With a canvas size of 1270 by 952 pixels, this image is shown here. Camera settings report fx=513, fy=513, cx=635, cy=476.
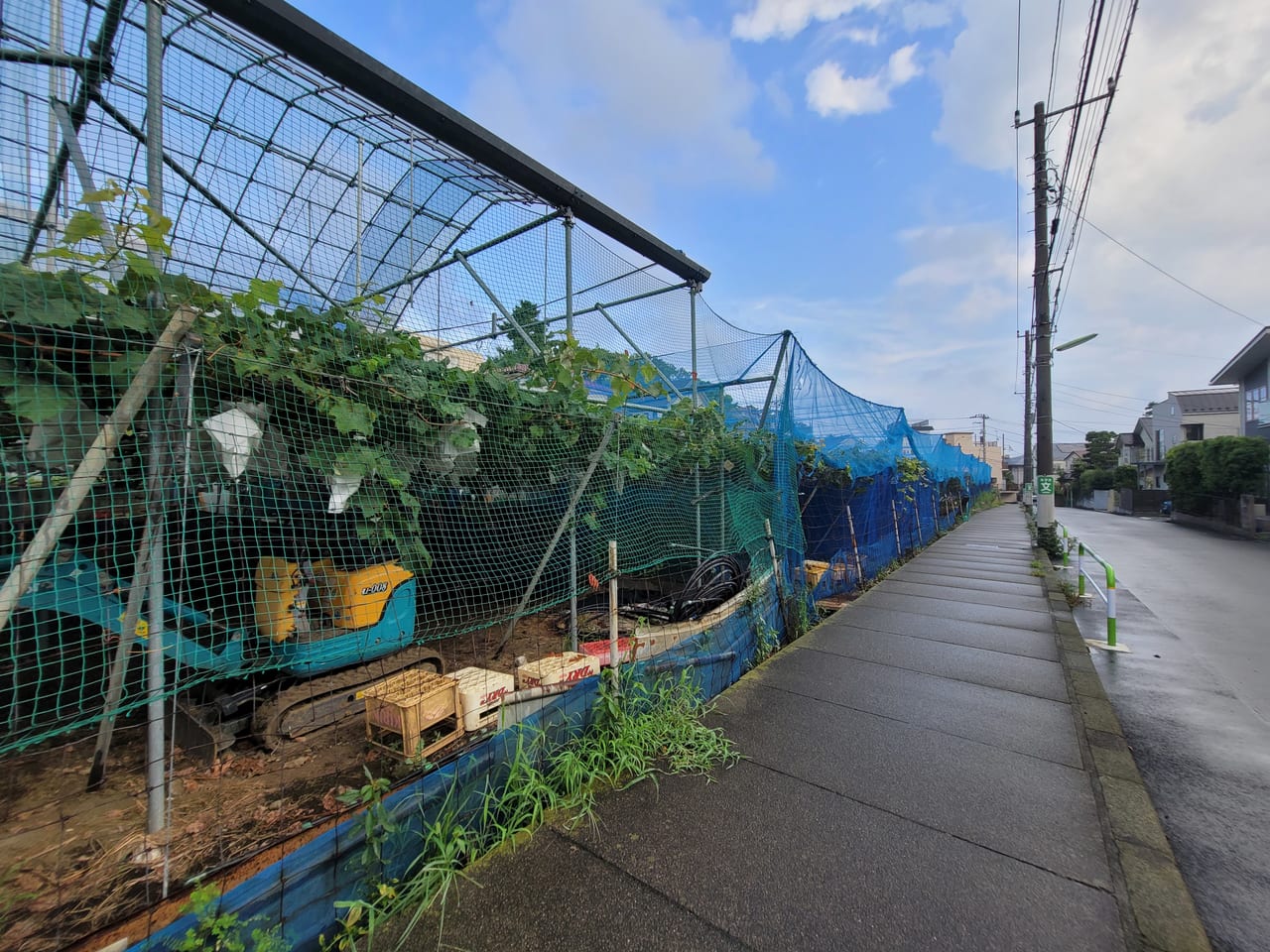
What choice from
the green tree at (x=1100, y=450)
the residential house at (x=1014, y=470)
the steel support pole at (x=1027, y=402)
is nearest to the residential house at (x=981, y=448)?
the residential house at (x=1014, y=470)

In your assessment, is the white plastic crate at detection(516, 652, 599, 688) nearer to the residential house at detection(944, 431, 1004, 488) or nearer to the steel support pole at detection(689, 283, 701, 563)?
the steel support pole at detection(689, 283, 701, 563)

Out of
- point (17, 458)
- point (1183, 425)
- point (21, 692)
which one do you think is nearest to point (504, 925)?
point (17, 458)

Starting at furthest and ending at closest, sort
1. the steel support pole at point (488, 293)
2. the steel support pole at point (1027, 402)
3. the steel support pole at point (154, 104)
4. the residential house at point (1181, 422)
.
Result: the residential house at point (1181, 422), the steel support pole at point (1027, 402), the steel support pole at point (488, 293), the steel support pole at point (154, 104)

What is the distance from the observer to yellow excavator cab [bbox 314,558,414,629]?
2857mm

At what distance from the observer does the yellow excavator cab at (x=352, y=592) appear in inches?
112

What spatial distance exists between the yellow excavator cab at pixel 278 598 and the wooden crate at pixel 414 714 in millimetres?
569

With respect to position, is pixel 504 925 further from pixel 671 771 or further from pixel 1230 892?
pixel 1230 892

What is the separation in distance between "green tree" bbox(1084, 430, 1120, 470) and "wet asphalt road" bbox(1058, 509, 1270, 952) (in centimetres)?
4823

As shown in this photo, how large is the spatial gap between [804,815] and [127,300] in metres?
3.55

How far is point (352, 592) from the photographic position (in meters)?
2.89

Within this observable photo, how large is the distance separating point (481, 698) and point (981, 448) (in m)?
70.0

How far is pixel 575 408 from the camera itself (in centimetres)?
358

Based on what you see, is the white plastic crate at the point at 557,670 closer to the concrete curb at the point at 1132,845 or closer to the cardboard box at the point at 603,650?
the cardboard box at the point at 603,650

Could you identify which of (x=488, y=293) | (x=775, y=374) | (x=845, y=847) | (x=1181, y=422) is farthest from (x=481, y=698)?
(x=1181, y=422)
